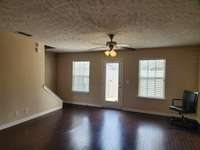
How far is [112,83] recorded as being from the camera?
6.59 metres

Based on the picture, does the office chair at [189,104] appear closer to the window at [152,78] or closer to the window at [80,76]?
the window at [152,78]

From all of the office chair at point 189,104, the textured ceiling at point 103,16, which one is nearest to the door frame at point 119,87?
the office chair at point 189,104

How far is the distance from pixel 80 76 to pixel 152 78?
3.12 m

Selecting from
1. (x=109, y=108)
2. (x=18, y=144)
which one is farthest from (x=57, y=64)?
(x=18, y=144)

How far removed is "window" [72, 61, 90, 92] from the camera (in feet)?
23.3

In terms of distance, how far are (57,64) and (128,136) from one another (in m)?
5.16

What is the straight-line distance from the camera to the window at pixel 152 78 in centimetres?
566

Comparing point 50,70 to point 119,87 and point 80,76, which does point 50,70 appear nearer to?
point 80,76

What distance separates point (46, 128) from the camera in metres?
4.16

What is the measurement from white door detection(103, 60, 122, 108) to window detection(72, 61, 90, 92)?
2.89 feet

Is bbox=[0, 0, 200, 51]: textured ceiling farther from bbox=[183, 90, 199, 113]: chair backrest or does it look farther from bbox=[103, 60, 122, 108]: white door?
bbox=[103, 60, 122, 108]: white door

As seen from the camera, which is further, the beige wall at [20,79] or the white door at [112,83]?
the white door at [112,83]

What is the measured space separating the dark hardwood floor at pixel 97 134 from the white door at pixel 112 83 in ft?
4.26

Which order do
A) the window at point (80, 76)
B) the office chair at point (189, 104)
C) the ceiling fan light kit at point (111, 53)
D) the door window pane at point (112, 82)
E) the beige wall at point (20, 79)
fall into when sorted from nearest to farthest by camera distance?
the ceiling fan light kit at point (111, 53) < the beige wall at point (20, 79) < the office chair at point (189, 104) < the door window pane at point (112, 82) < the window at point (80, 76)
